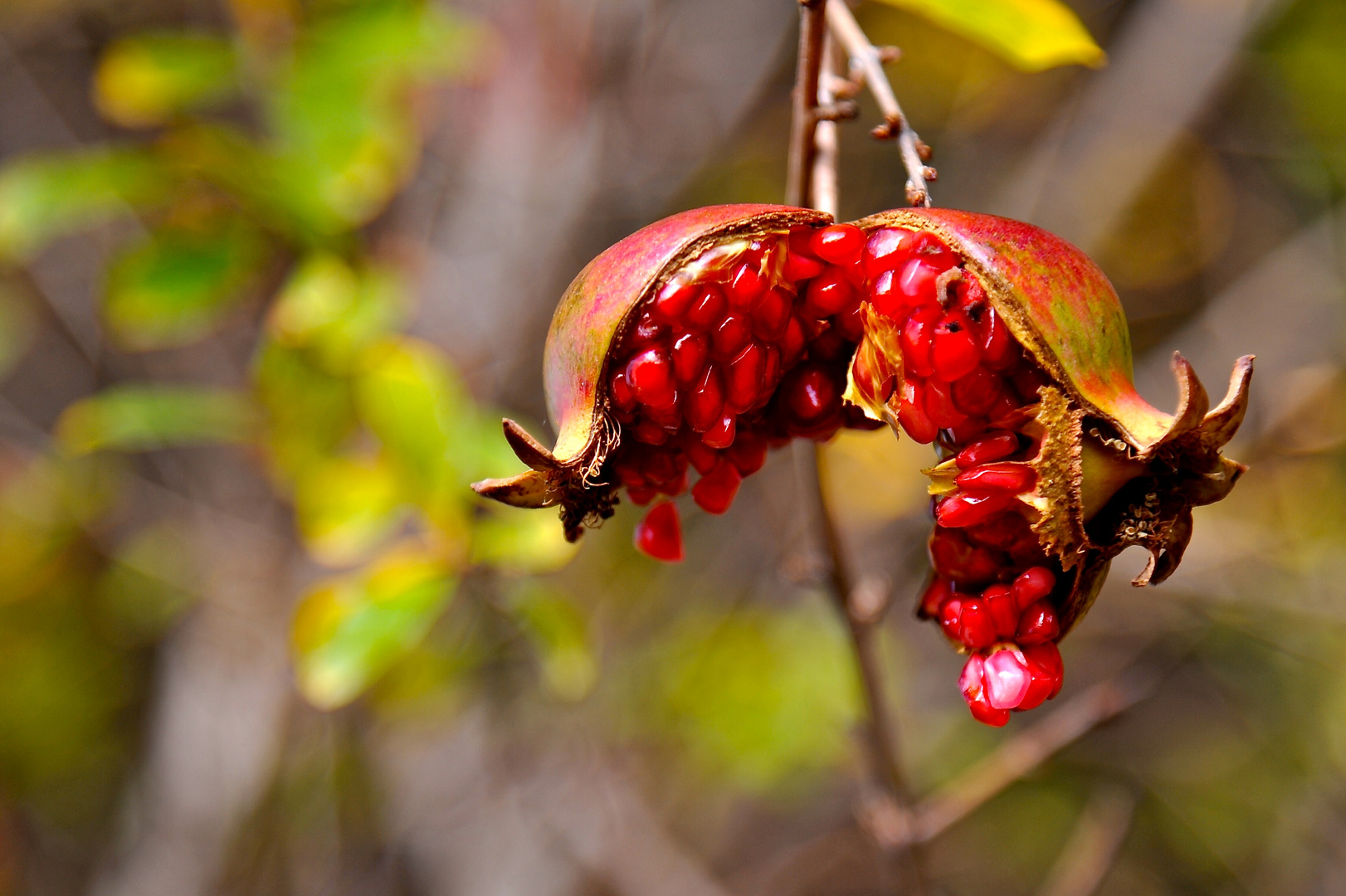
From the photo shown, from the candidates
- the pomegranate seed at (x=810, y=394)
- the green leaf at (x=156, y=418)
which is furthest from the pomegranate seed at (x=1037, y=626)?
the green leaf at (x=156, y=418)

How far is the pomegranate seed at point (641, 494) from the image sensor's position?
766 millimetres

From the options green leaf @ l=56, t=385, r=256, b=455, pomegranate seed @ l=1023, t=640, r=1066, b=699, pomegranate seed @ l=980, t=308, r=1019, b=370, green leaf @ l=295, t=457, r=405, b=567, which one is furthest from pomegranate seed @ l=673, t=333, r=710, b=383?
green leaf @ l=56, t=385, r=256, b=455

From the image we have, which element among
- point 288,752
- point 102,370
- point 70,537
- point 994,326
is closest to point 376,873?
point 288,752

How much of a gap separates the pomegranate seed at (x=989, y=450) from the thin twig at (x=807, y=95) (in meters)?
0.28

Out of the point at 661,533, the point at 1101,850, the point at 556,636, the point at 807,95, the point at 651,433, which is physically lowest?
the point at 1101,850

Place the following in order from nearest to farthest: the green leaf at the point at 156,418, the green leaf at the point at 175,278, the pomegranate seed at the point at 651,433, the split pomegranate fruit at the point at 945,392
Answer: the split pomegranate fruit at the point at 945,392 < the pomegranate seed at the point at 651,433 < the green leaf at the point at 156,418 < the green leaf at the point at 175,278

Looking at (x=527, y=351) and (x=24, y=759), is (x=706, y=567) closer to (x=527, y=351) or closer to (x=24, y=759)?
(x=527, y=351)

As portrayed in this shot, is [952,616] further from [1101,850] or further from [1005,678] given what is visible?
[1101,850]

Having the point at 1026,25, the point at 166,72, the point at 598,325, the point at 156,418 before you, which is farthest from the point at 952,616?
the point at 166,72

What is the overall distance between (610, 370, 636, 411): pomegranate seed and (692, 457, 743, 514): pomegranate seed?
0.35ft

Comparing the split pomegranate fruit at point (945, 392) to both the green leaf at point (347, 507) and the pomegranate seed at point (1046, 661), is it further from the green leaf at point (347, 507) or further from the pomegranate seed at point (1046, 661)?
the green leaf at point (347, 507)

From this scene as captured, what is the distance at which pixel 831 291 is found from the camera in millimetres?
719

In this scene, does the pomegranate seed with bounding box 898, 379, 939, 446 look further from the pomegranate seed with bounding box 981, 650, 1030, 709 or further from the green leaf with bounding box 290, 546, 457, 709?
the green leaf with bounding box 290, 546, 457, 709

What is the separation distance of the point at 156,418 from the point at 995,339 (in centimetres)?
129
